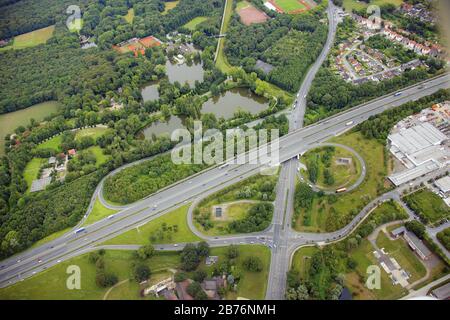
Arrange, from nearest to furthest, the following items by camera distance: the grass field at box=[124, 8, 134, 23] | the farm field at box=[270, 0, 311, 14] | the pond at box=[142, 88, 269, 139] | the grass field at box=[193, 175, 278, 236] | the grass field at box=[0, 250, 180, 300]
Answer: the grass field at box=[0, 250, 180, 300], the grass field at box=[193, 175, 278, 236], the pond at box=[142, 88, 269, 139], the farm field at box=[270, 0, 311, 14], the grass field at box=[124, 8, 134, 23]

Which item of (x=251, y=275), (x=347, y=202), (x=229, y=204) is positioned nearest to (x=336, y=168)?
(x=347, y=202)

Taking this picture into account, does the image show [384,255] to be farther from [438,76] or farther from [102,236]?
[438,76]

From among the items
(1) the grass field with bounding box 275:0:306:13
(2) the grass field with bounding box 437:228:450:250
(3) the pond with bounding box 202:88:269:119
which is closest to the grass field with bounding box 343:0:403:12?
(1) the grass field with bounding box 275:0:306:13

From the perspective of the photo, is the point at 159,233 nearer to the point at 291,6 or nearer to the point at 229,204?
the point at 229,204

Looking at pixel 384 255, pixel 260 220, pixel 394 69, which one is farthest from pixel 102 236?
pixel 394 69

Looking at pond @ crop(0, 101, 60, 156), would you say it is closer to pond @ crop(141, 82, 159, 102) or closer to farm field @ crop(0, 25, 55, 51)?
pond @ crop(141, 82, 159, 102)

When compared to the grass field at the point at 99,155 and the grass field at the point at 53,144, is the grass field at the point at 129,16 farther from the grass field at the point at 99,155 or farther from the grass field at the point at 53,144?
the grass field at the point at 99,155
